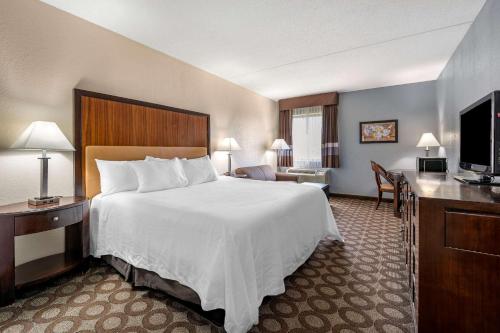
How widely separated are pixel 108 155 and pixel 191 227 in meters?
1.73

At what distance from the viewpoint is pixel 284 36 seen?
2.94 metres

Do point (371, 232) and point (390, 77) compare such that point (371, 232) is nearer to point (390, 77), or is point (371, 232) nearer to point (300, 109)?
point (390, 77)

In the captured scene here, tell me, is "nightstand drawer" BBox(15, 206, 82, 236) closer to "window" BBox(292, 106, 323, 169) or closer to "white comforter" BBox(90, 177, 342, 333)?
"white comforter" BBox(90, 177, 342, 333)

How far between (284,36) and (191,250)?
2.71 metres

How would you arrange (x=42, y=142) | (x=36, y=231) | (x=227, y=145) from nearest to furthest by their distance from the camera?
(x=36, y=231) < (x=42, y=142) < (x=227, y=145)

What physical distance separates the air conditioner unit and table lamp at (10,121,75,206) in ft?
14.0

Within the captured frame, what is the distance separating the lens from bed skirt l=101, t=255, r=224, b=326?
1562 mm

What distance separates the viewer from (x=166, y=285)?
69.0 inches

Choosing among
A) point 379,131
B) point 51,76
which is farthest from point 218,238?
point 379,131

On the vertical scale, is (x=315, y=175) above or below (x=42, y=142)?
below

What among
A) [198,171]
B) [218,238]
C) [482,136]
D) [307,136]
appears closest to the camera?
[218,238]

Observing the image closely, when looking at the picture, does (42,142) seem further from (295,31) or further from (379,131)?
(379,131)

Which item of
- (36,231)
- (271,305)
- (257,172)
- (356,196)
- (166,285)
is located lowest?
(271,305)

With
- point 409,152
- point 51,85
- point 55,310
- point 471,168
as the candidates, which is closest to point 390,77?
point 409,152
